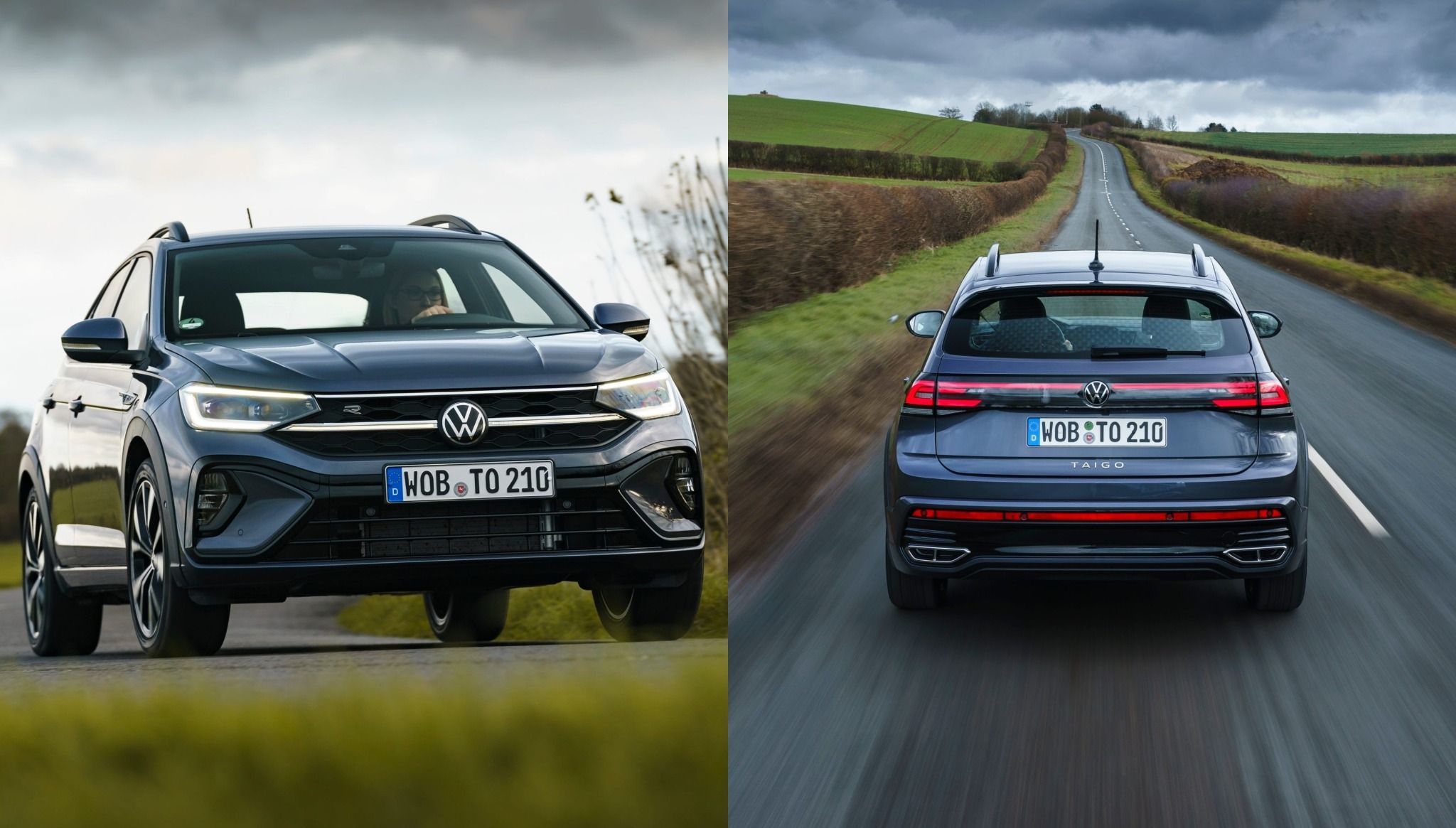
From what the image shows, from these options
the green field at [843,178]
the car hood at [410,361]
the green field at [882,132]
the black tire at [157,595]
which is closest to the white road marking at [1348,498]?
the car hood at [410,361]

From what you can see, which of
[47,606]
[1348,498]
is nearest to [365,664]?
[47,606]

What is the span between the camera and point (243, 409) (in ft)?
18.1

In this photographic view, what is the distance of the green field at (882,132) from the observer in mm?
30266

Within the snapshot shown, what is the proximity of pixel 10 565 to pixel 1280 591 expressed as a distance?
175ft

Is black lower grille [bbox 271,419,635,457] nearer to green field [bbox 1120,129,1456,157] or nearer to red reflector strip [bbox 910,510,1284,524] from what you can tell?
red reflector strip [bbox 910,510,1284,524]

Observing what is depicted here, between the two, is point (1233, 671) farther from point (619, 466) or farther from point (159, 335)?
point (159, 335)

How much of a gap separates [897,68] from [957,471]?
2959cm

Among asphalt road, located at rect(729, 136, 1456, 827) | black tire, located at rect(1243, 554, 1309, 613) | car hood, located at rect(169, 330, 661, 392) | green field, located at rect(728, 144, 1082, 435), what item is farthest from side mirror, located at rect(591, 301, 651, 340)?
green field, located at rect(728, 144, 1082, 435)

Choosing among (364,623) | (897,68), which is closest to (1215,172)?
(897,68)

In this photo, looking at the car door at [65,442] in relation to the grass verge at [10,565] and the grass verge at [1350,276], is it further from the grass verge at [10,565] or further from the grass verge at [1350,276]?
the grass verge at [10,565]

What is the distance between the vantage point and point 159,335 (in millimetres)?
6270

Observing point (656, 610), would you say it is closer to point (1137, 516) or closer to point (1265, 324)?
point (1137, 516)

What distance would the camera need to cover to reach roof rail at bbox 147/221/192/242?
271 inches

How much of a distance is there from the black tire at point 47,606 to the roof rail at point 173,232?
160cm
